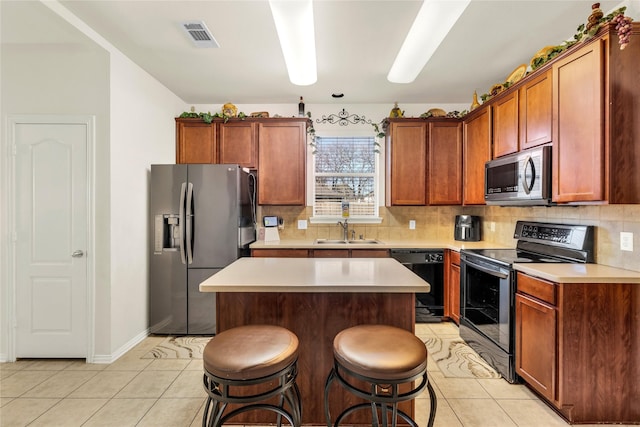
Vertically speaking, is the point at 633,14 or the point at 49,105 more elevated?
the point at 633,14

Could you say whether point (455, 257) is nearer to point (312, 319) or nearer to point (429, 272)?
point (429, 272)

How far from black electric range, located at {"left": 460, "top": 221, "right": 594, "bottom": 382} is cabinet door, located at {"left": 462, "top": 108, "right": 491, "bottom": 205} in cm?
59

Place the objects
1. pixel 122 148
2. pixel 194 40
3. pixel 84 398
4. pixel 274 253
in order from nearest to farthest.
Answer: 1. pixel 84 398
2. pixel 194 40
3. pixel 122 148
4. pixel 274 253

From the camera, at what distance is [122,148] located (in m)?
2.80

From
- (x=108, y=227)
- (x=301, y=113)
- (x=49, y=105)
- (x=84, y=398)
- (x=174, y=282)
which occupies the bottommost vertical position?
(x=84, y=398)

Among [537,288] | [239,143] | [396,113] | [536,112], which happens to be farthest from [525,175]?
[239,143]

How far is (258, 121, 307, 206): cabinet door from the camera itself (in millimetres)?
3832

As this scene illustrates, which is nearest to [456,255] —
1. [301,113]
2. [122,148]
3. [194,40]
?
[301,113]

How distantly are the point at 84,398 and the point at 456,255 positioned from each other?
3.47m

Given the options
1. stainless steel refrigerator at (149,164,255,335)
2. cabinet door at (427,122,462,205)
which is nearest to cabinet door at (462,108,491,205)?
cabinet door at (427,122,462,205)

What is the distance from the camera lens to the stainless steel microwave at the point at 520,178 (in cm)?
233

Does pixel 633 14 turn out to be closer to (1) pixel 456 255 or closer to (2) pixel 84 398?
(1) pixel 456 255

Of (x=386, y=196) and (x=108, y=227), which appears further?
(x=386, y=196)

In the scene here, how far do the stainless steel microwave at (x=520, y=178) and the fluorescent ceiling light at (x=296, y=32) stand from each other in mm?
1948
